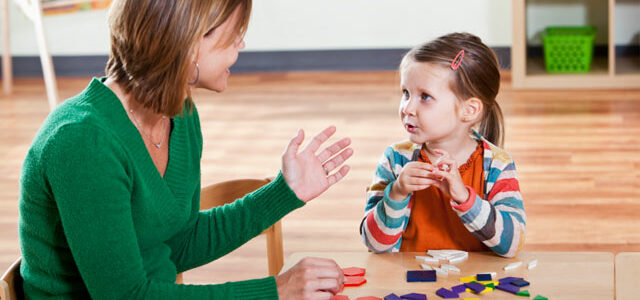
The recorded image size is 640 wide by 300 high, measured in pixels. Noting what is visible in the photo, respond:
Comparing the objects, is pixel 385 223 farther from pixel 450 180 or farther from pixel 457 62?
pixel 457 62

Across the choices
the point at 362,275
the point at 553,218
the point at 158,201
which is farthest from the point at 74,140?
the point at 553,218

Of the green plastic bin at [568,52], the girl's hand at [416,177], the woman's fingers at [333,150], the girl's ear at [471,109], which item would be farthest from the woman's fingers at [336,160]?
the green plastic bin at [568,52]

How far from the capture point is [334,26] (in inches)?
235

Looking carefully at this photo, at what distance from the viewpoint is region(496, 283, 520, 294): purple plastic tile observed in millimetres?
1372

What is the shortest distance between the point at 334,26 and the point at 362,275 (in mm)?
4631

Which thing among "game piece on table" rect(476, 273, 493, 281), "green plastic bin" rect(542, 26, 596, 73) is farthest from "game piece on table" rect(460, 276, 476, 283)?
"green plastic bin" rect(542, 26, 596, 73)

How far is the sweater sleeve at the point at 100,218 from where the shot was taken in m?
1.22

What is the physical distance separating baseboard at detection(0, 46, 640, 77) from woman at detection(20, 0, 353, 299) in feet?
15.1

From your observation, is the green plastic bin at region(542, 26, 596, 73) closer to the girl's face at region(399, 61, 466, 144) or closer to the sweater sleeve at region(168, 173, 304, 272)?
the girl's face at region(399, 61, 466, 144)

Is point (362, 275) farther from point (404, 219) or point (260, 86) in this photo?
point (260, 86)

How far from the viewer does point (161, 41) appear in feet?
4.19

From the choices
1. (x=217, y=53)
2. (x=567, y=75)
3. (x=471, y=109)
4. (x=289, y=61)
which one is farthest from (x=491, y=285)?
(x=289, y=61)

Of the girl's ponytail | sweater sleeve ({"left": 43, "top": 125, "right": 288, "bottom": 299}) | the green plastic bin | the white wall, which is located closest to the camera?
sweater sleeve ({"left": 43, "top": 125, "right": 288, "bottom": 299})

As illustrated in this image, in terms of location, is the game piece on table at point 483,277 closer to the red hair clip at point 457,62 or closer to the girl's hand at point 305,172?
the girl's hand at point 305,172
